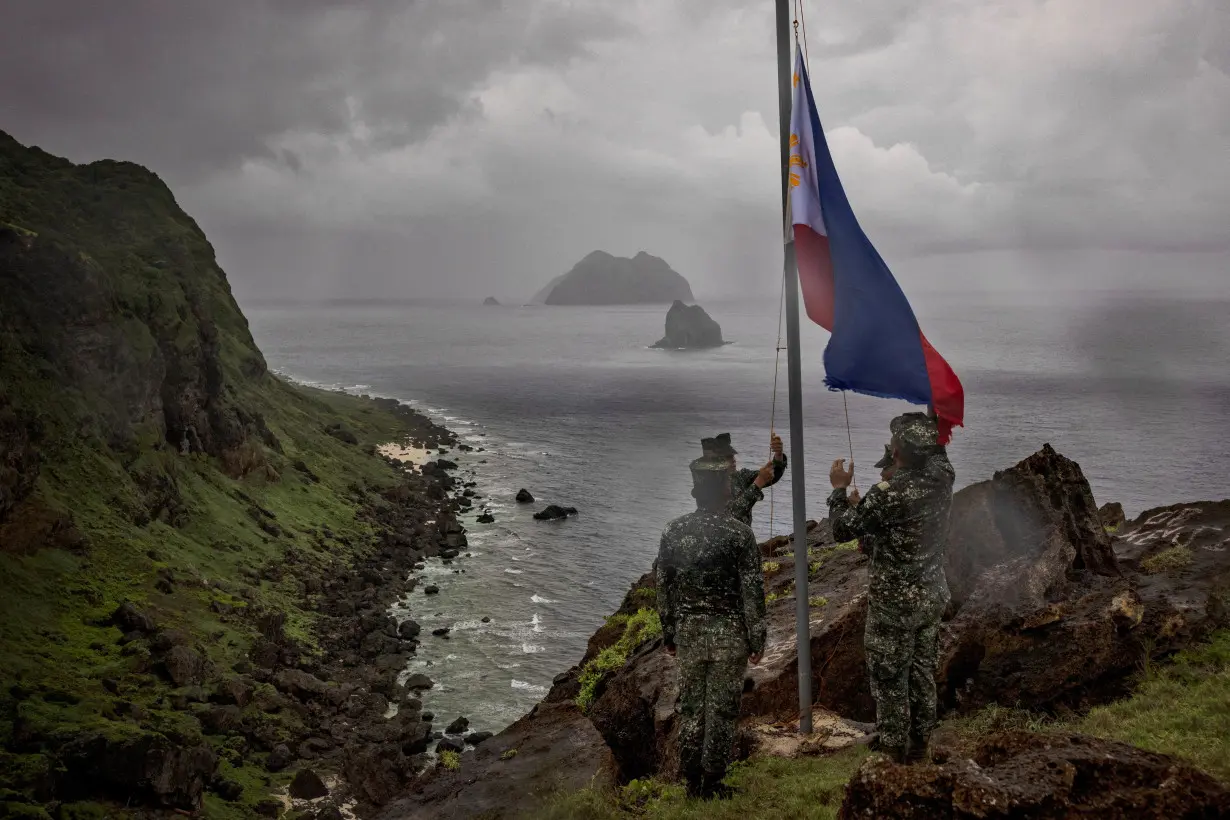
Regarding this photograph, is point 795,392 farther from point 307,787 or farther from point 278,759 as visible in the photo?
point 278,759

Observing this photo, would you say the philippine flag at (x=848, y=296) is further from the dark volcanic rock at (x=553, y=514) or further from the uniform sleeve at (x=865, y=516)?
the dark volcanic rock at (x=553, y=514)

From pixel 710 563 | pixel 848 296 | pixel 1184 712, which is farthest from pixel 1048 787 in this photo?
pixel 848 296

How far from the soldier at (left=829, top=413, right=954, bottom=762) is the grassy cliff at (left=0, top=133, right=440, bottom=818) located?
16847 millimetres

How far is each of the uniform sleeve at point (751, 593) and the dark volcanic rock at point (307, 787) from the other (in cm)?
1754

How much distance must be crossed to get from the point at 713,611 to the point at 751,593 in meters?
0.45

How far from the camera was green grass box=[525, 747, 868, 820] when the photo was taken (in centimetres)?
833

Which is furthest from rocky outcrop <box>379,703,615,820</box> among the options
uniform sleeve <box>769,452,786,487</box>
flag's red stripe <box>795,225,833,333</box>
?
flag's red stripe <box>795,225,833,333</box>

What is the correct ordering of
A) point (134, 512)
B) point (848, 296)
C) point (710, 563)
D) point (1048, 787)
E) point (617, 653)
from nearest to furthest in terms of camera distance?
1. point (1048, 787)
2. point (710, 563)
3. point (848, 296)
4. point (617, 653)
5. point (134, 512)

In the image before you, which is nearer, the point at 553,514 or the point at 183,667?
the point at 183,667

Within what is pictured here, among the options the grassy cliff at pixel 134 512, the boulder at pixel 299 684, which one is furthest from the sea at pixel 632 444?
the grassy cliff at pixel 134 512

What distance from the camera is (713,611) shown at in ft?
28.7

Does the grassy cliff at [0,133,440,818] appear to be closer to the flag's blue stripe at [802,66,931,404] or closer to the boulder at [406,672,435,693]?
the boulder at [406,672,435,693]

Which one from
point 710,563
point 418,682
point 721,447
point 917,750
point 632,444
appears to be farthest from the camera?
point 632,444

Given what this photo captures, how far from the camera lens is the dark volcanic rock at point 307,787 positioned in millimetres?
21469
